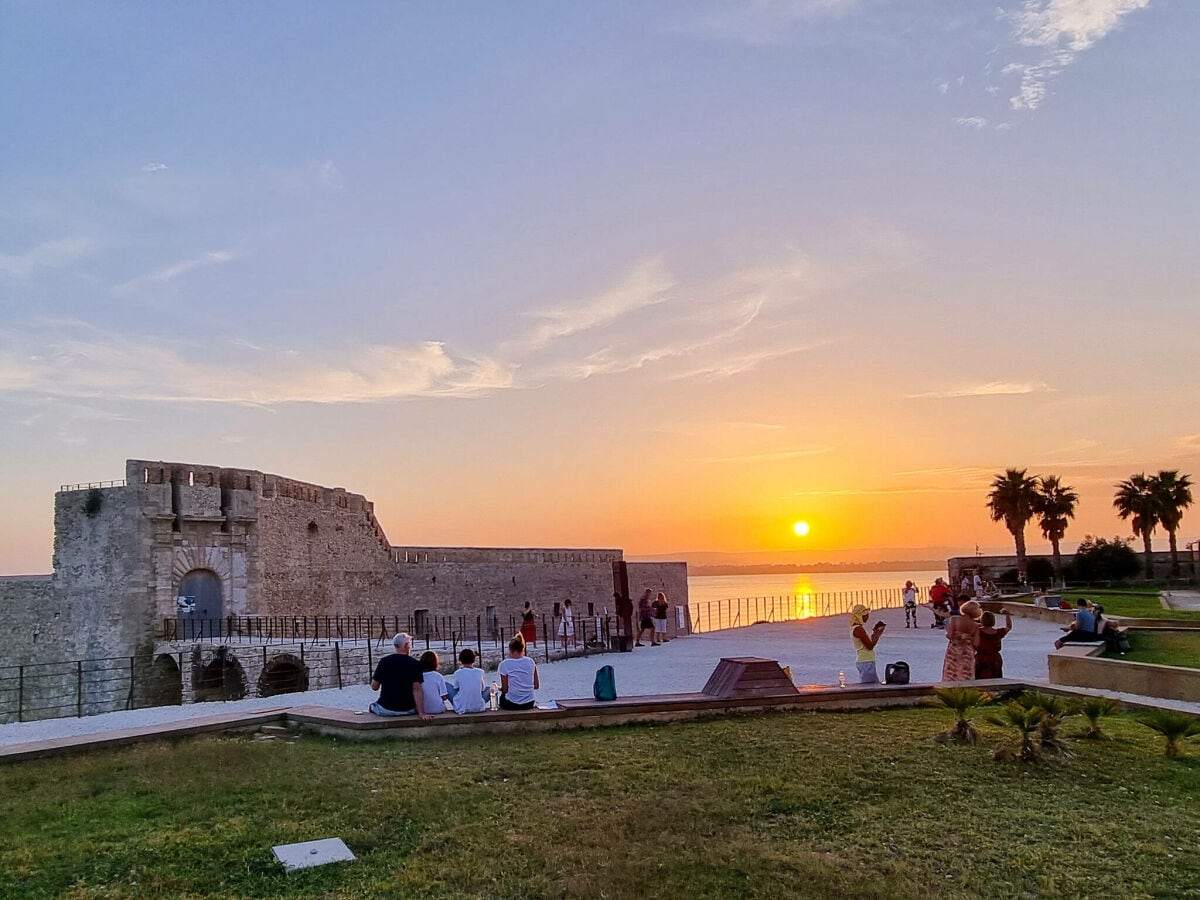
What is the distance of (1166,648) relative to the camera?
1324cm

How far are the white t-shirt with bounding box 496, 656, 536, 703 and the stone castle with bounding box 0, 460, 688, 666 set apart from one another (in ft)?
35.9

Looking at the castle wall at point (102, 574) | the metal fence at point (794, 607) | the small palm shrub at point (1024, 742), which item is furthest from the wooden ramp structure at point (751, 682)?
the castle wall at point (102, 574)

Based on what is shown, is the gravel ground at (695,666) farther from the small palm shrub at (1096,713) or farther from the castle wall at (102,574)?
the castle wall at (102,574)

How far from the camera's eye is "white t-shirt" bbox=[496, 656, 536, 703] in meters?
8.31

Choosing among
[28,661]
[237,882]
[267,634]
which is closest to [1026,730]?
[237,882]

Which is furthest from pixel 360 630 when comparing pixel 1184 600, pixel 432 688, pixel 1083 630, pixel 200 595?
pixel 1184 600

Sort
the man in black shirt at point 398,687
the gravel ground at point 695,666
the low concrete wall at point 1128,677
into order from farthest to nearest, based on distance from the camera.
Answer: the gravel ground at point 695,666
the low concrete wall at point 1128,677
the man in black shirt at point 398,687

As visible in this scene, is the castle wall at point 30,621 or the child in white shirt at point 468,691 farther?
the castle wall at point 30,621

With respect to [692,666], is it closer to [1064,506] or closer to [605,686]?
[605,686]

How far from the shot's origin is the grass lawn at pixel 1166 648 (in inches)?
458

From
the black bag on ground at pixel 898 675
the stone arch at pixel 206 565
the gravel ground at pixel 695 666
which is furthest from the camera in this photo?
the stone arch at pixel 206 565

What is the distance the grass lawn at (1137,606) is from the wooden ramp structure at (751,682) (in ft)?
43.5

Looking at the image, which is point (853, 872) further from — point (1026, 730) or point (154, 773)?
point (154, 773)

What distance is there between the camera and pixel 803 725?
25.7 ft
